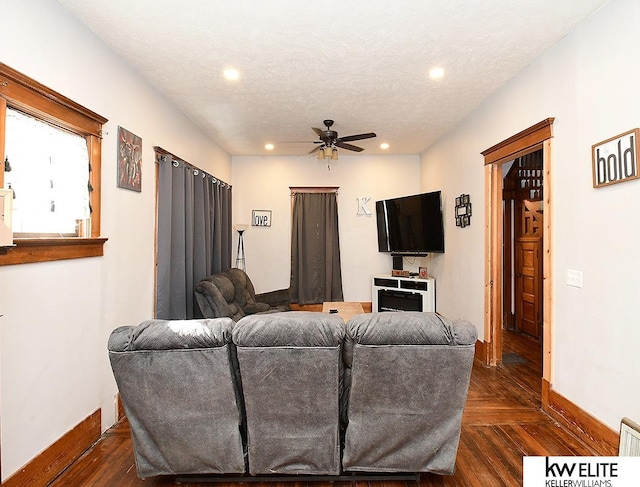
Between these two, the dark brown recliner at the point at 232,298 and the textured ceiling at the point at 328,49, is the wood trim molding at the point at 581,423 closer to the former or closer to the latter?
the textured ceiling at the point at 328,49

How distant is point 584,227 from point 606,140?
23.2 inches

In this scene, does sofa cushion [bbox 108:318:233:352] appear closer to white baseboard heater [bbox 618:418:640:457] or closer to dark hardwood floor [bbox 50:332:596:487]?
dark hardwood floor [bbox 50:332:596:487]

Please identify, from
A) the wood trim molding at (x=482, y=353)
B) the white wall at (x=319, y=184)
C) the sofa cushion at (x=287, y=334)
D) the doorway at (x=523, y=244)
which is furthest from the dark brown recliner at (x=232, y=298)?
the doorway at (x=523, y=244)

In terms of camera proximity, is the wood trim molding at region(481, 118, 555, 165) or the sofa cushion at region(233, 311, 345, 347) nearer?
the sofa cushion at region(233, 311, 345, 347)

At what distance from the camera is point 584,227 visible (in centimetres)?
257

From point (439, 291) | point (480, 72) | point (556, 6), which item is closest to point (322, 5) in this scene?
point (556, 6)

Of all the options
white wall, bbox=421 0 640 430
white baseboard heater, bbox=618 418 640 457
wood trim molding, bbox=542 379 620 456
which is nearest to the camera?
white baseboard heater, bbox=618 418 640 457

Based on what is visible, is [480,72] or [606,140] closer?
[606,140]

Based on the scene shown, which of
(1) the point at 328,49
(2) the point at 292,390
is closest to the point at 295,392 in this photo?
(2) the point at 292,390

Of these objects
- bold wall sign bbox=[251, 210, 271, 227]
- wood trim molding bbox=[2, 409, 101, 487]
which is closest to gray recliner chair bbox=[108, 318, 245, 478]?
wood trim molding bbox=[2, 409, 101, 487]

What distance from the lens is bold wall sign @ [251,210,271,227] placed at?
6496 millimetres

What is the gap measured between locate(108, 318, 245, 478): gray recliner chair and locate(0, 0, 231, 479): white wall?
590 millimetres

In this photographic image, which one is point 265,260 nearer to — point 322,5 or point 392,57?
point 392,57

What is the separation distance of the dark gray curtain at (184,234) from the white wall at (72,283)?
138 millimetres
